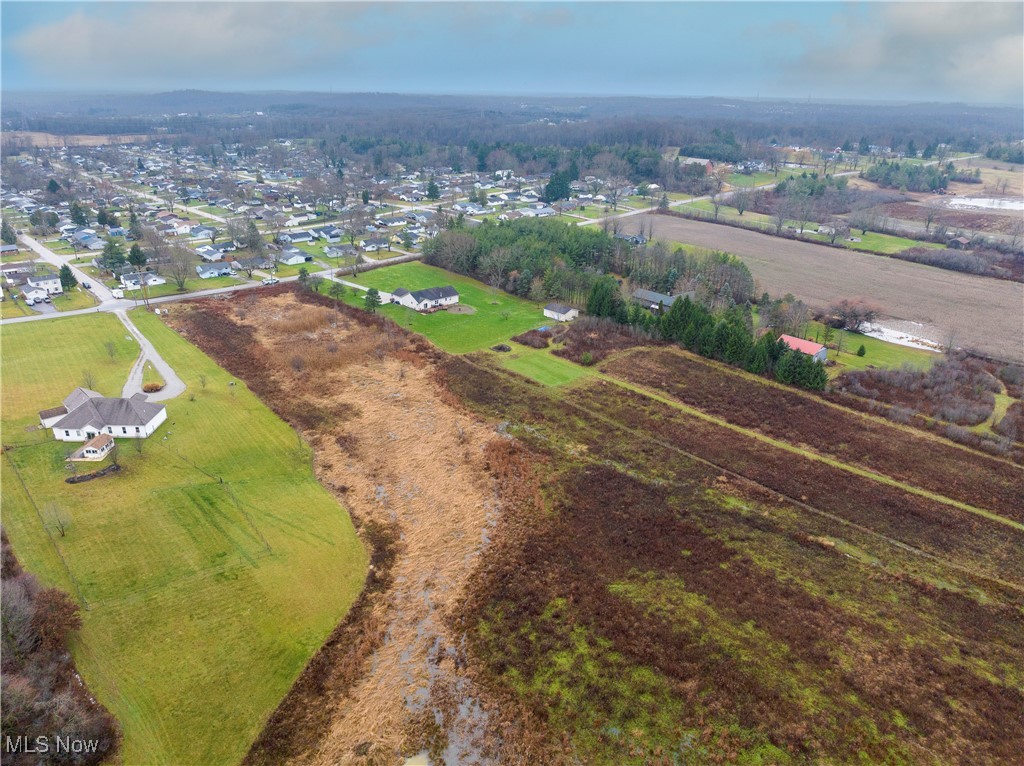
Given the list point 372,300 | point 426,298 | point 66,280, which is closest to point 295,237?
point 66,280

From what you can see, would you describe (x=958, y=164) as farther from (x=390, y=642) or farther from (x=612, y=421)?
(x=390, y=642)

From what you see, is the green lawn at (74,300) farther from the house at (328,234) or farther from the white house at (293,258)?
the house at (328,234)

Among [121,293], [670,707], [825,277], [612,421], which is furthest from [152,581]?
[825,277]

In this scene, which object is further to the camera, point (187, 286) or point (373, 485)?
point (187, 286)

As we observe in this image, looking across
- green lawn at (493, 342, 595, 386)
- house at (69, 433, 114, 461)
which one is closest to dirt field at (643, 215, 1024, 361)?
green lawn at (493, 342, 595, 386)

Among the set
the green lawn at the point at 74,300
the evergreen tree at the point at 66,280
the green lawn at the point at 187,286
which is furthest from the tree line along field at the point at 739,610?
the evergreen tree at the point at 66,280

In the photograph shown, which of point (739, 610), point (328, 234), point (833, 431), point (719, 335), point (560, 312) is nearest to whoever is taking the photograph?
point (739, 610)

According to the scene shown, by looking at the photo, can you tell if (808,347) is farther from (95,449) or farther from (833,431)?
(95,449)
